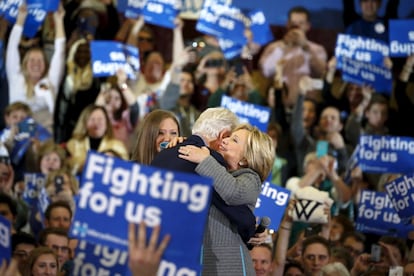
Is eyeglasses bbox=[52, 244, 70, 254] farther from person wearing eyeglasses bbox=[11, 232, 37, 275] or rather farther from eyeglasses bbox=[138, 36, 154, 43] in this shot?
eyeglasses bbox=[138, 36, 154, 43]

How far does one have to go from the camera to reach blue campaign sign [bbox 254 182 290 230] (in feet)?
23.0

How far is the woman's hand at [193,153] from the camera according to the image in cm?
501

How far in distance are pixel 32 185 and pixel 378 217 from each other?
254 centimetres

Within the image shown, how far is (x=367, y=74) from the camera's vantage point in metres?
10.7

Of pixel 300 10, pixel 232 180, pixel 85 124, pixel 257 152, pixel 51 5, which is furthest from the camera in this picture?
pixel 300 10

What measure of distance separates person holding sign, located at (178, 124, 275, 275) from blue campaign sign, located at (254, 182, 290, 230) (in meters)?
1.74

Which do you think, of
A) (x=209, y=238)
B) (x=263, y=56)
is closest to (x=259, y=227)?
(x=209, y=238)

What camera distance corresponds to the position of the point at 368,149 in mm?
9273

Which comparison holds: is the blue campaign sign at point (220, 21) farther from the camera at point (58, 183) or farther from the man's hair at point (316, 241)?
the man's hair at point (316, 241)

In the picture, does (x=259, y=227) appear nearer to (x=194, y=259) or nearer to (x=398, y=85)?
(x=194, y=259)

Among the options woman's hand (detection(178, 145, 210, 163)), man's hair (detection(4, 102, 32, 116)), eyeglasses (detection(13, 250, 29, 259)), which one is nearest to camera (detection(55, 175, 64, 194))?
man's hair (detection(4, 102, 32, 116))

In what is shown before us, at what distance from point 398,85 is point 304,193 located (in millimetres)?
3000

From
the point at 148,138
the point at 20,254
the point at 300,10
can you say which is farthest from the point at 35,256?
the point at 300,10

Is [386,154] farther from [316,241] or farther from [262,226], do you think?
[262,226]
